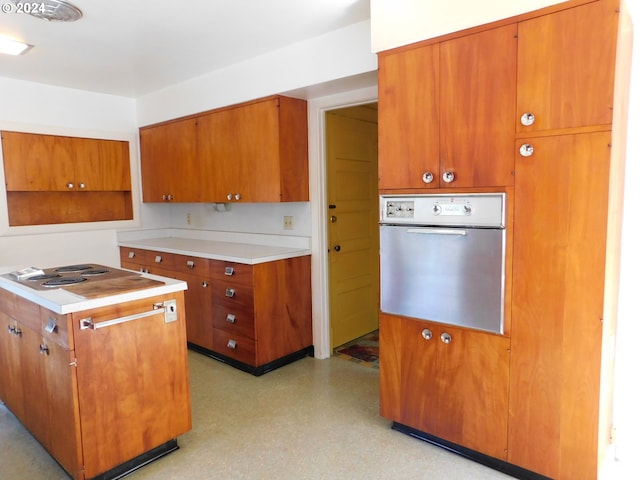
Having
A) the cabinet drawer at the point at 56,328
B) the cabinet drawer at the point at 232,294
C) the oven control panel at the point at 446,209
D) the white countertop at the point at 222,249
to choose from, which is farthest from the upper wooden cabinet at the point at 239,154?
the cabinet drawer at the point at 56,328

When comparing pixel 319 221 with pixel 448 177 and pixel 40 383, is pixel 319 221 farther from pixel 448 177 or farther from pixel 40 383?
pixel 40 383

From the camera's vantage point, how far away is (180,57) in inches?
127

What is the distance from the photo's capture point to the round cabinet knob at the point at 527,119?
1.81 m

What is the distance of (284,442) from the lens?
2375mm

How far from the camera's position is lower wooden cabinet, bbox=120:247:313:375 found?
10.4 ft

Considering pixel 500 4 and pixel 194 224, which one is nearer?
pixel 500 4

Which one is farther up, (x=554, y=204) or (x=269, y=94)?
(x=269, y=94)

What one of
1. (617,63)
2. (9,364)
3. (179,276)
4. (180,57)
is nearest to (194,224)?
(179,276)

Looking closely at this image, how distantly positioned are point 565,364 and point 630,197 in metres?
0.94

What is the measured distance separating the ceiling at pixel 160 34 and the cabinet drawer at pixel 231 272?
5.13ft

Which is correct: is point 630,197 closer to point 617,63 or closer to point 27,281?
point 617,63

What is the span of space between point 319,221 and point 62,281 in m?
1.83

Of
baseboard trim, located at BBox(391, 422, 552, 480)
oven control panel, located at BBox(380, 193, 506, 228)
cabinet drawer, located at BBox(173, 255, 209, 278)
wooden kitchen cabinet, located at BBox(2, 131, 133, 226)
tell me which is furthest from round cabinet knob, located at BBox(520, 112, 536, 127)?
wooden kitchen cabinet, located at BBox(2, 131, 133, 226)

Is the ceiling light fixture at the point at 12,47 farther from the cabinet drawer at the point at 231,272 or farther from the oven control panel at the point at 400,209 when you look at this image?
the oven control panel at the point at 400,209
